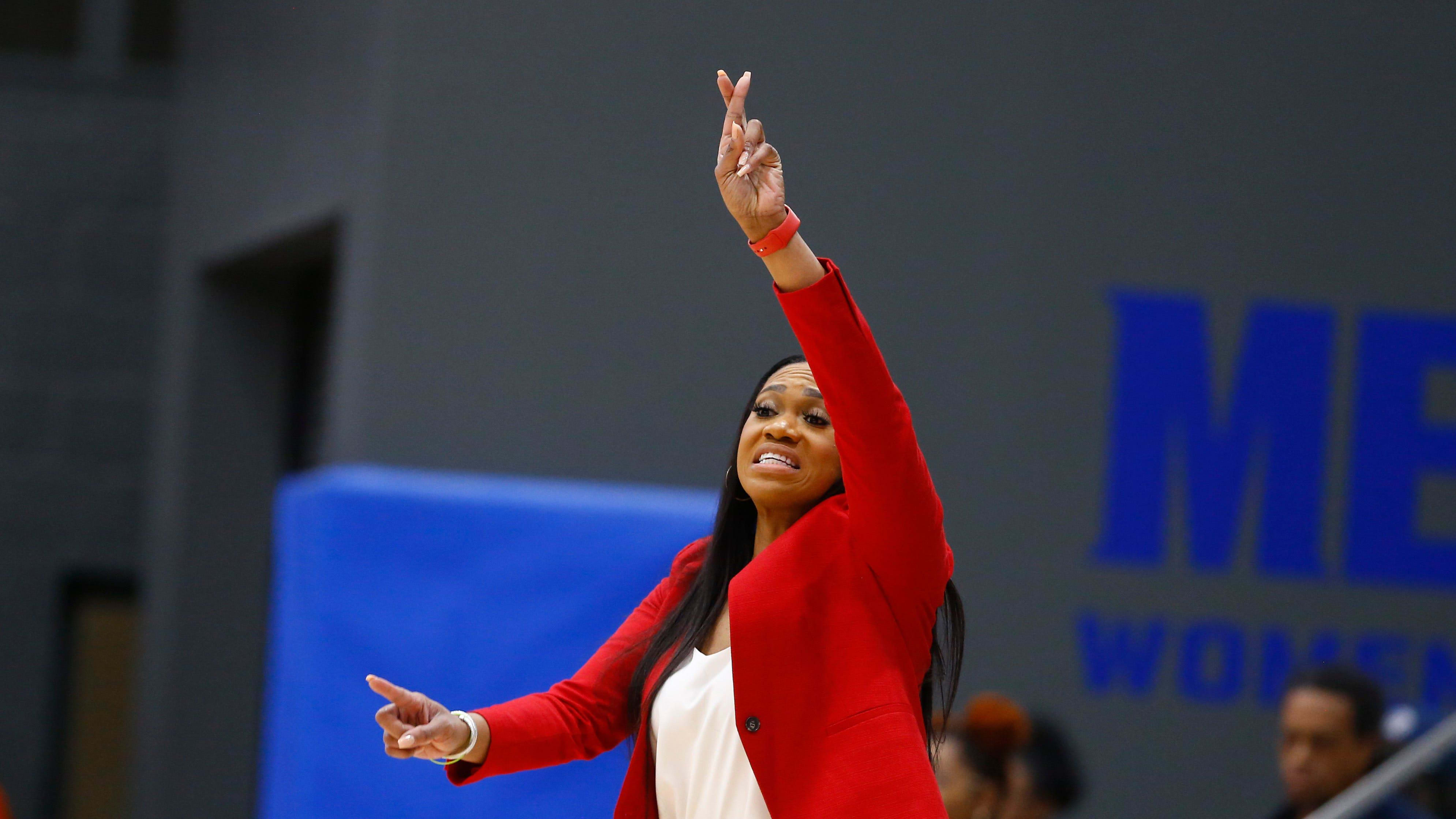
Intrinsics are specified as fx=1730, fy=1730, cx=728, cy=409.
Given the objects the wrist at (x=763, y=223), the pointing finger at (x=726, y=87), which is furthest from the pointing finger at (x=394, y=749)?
the pointing finger at (x=726, y=87)

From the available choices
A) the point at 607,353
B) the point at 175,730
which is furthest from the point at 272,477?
the point at 607,353

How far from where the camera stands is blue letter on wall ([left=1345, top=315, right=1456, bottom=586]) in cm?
522

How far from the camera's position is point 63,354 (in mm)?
7887

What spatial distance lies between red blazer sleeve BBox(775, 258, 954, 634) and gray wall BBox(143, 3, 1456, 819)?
2.62 meters

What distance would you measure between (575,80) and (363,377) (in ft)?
3.31

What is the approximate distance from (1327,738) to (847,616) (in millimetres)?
2236

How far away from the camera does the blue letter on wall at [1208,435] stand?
510 centimetres

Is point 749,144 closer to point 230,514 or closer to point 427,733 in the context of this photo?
point 427,733

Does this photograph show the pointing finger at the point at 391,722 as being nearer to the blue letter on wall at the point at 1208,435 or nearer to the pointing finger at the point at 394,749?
the pointing finger at the point at 394,749

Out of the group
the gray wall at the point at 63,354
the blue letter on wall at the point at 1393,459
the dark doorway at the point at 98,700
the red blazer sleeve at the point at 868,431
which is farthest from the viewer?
the dark doorway at the point at 98,700

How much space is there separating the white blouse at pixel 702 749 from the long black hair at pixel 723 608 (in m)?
0.04

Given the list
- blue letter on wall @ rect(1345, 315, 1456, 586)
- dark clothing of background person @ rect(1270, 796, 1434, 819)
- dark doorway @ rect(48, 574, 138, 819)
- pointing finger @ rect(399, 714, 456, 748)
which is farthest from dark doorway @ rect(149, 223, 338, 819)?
pointing finger @ rect(399, 714, 456, 748)

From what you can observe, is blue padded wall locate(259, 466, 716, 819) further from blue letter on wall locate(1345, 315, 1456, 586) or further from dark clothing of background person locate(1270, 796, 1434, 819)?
blue letter on wall locate(1345, 315, 1456, 586)

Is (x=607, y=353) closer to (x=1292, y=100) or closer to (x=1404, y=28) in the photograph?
(x=1292, y=100)
